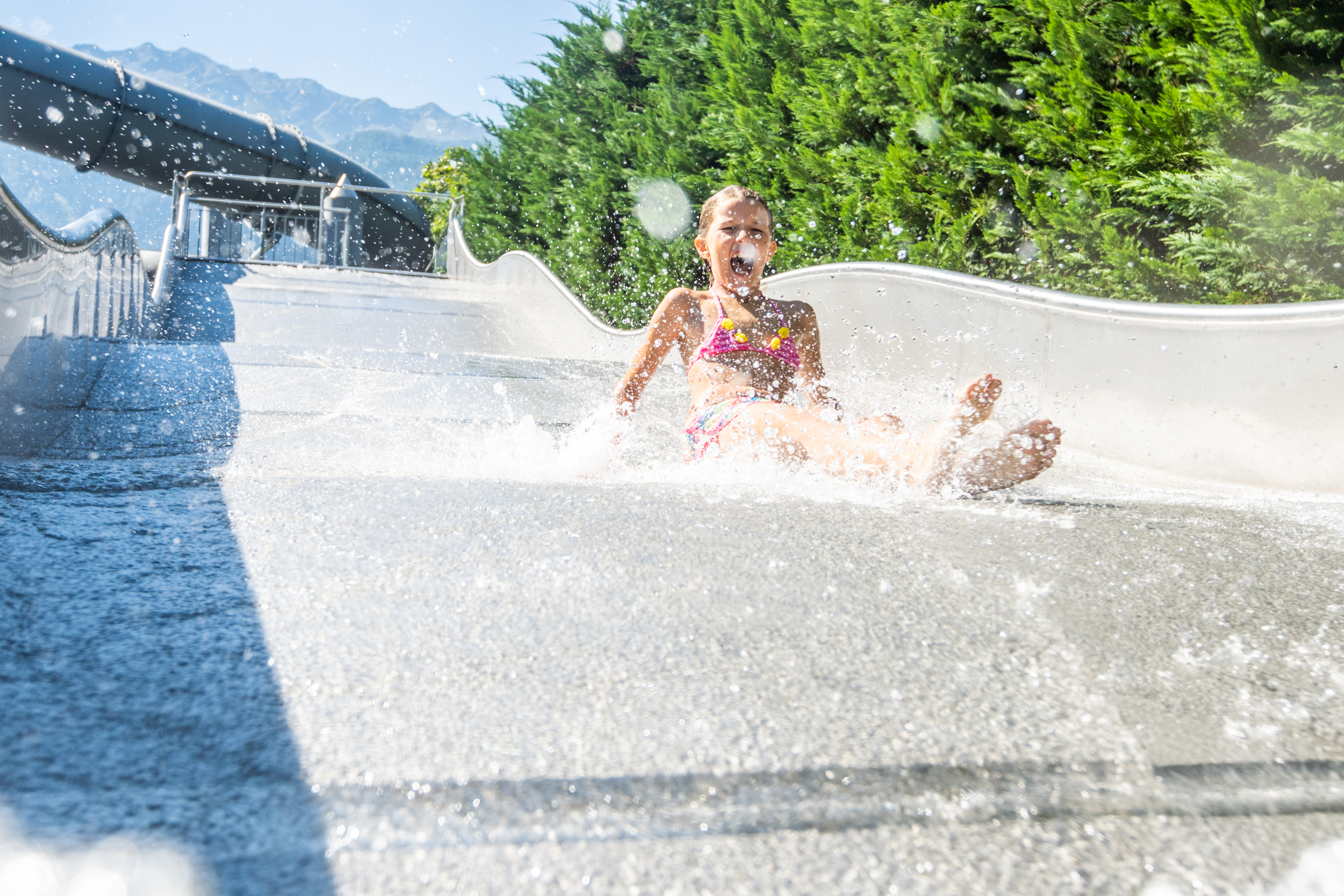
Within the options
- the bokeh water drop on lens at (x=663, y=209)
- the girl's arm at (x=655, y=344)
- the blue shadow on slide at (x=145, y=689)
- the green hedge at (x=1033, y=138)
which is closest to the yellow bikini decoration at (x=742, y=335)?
the girl's arm at (x=655, y=344)

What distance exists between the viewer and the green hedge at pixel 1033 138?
3594 millimetres

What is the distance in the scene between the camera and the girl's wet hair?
388 cm

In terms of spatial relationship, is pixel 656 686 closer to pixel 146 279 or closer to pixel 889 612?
pixel 889 612

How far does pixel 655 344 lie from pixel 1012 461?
1714mm

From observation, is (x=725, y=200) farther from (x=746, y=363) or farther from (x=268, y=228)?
(x=268, y=228)

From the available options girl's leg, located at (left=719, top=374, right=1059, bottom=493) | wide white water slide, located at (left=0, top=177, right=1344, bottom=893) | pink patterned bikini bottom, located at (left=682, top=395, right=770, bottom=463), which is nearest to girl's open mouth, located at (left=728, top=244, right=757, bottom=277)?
pink patterned bikini bottom, located at (left=682, top=395, right=770, bottom=463)

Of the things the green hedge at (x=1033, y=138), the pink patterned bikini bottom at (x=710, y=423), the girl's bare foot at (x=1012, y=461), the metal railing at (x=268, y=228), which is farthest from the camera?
the metal railing at (x=268, y=228)

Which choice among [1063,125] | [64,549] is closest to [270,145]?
[1063,125]

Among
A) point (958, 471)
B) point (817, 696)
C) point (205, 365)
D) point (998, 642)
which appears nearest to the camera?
point (817, 696)

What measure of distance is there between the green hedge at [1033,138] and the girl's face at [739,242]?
5.30ft

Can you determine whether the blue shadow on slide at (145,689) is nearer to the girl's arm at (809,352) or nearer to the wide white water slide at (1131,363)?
the girl's arm at (809,352)

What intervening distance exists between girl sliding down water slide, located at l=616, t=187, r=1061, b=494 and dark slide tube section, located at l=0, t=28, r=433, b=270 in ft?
62.8

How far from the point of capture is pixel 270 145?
21906 mm

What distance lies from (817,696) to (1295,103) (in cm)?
352
